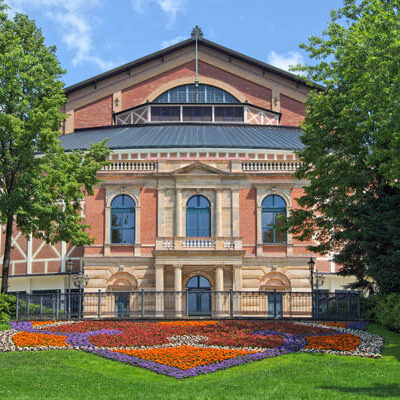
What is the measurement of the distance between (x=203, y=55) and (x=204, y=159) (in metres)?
19.1

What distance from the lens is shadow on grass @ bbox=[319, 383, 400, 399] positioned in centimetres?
1273

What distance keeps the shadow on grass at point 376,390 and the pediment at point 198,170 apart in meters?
25.2

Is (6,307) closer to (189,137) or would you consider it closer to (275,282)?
(275,282)

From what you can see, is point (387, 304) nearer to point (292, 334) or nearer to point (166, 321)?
point (292, 334)

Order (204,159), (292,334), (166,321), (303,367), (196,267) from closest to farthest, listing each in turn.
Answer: (303,367) < (292,334) < (166,321) < (196,267) < (204,159)

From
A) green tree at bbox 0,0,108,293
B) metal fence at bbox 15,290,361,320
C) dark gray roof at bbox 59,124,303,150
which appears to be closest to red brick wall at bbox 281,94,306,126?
dark gray roof at bbox 59,124,303,150

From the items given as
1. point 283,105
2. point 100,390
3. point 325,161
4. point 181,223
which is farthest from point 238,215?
point 100,390

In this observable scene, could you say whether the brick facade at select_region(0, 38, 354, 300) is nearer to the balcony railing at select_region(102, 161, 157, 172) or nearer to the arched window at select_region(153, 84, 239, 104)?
the balcony railing at select_region(102, 161, 157, 172)

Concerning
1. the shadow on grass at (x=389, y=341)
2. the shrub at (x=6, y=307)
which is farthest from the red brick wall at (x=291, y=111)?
the shrub at (x=6, y=307)

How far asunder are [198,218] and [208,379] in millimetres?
23423

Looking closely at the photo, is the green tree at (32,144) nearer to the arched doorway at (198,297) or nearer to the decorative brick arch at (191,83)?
the arched doorway at (198,297)

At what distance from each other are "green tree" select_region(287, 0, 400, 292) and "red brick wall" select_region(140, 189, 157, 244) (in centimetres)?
1091

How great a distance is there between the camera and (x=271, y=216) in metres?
38.6

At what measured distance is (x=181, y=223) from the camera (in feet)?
124
